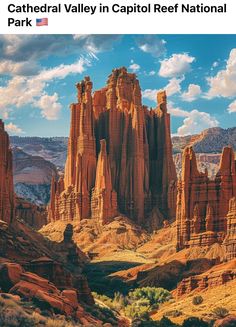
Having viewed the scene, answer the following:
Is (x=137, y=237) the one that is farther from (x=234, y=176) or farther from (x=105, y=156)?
(x=234, y=176)

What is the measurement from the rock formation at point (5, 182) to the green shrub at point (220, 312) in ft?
109

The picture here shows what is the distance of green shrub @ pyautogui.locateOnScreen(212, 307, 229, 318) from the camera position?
82.1 meters

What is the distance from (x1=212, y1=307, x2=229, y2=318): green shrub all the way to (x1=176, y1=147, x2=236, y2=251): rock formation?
3306 centimetres

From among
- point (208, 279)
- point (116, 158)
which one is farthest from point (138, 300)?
point (116, 158)

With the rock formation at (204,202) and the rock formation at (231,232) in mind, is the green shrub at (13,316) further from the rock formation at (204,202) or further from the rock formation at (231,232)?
the rock formation at (204,202)

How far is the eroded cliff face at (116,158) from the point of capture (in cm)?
17175

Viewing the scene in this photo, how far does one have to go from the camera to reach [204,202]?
4877 inches

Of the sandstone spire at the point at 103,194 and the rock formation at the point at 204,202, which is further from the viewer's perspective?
the sandstone spire at the point at 103,194

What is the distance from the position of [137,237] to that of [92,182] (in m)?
16.8
